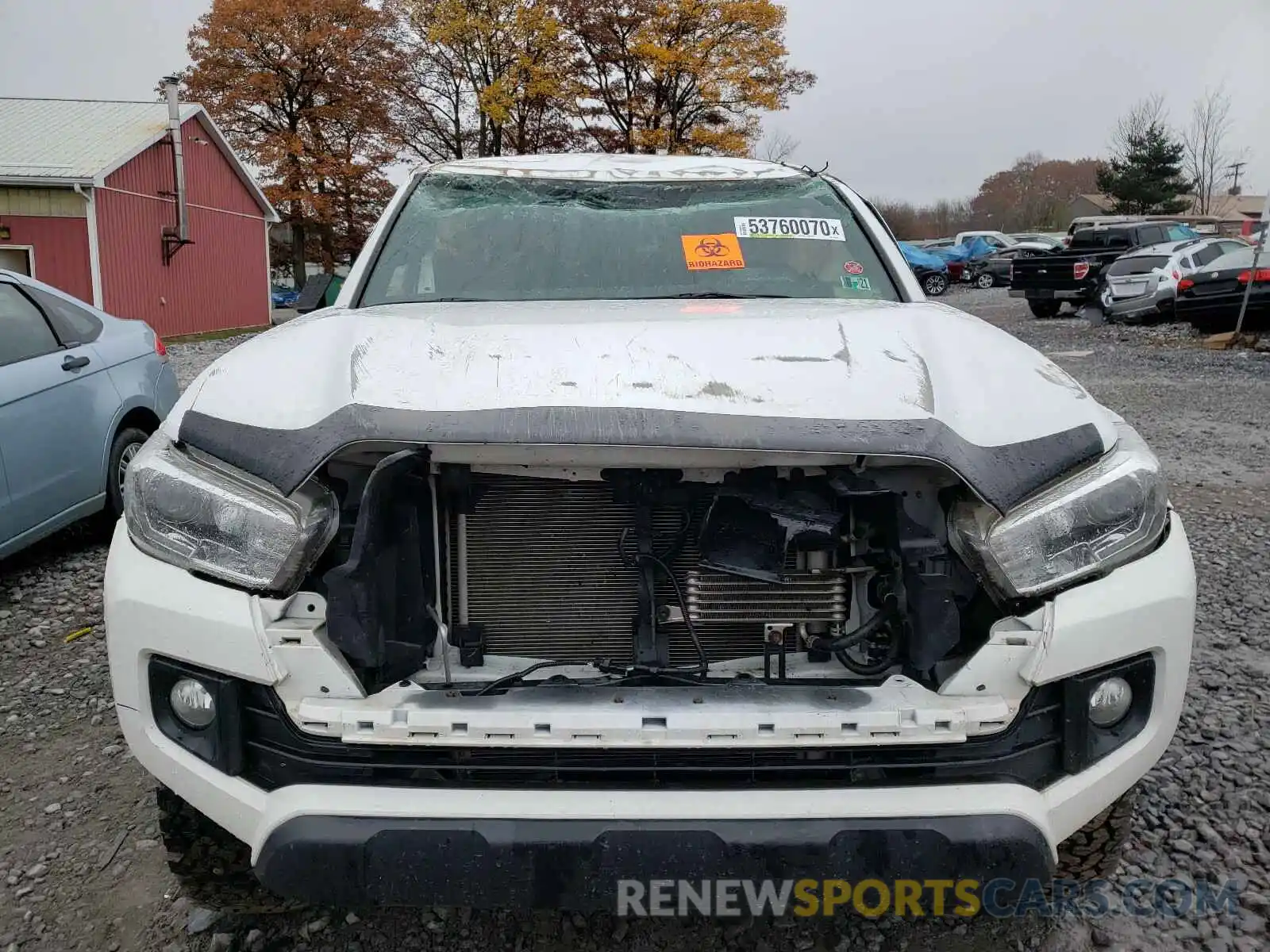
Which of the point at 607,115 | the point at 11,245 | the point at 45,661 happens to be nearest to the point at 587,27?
the point at 607,115

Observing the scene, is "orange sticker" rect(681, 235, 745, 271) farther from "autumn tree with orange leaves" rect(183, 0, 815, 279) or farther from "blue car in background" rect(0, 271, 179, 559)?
"autumn tree with orange leaves" rect(183, 0, 815, 279)

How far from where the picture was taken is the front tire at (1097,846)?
1997mm

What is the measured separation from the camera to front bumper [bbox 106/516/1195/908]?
161 centimetres

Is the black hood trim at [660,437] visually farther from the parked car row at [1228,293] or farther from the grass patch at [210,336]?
the grass patch at [210,336]

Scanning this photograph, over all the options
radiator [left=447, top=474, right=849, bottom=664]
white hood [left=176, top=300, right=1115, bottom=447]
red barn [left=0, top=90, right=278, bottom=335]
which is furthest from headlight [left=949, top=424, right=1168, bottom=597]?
red barn [left=0, top=90, right=278, bottom=335]

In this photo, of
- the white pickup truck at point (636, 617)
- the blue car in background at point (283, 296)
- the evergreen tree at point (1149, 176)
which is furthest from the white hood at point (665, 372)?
the evergreen tree at point (1149, 176)

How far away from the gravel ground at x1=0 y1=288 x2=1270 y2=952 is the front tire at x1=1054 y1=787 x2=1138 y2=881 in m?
0.21

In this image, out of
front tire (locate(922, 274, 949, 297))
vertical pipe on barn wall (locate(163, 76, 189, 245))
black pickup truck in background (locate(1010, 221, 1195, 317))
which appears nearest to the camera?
black pickup truck in background (locate(1010, 221, 1195, 317))

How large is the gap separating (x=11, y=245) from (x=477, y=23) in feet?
53.6

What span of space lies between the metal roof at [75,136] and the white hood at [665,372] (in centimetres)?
2157

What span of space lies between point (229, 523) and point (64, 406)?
3.46 meters

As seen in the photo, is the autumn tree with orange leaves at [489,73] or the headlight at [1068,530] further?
the autumn tree with orange leaves at [489,73]

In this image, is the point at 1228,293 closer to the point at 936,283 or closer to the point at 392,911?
the point at 936,283

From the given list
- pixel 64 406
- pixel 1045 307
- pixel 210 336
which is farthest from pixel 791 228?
pixel 210 336
